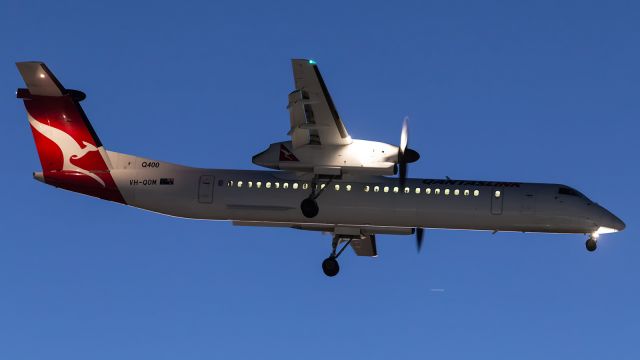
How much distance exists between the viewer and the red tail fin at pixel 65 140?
113 ft

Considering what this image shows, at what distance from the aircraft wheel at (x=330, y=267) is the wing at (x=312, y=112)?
16.7ft

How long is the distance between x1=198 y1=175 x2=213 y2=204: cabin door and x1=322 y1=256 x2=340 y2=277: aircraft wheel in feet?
15.6

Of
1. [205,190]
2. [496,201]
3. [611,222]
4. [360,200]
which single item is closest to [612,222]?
[611,222]

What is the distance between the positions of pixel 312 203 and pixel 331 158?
1670mm

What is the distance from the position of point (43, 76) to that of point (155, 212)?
6.06m

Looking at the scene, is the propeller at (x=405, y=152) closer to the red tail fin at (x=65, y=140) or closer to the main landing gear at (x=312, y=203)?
the main landing gear at (x=312, y=203)

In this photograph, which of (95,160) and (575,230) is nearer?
(575,230)

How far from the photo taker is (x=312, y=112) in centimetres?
3073

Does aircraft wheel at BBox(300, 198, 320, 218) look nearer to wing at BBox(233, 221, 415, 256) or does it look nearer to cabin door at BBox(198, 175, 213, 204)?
wing at BBox(233, 221, 415, 256)

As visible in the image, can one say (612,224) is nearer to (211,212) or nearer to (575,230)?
(575,230)

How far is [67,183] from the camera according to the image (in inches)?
1355

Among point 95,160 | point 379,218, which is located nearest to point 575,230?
point 379,218

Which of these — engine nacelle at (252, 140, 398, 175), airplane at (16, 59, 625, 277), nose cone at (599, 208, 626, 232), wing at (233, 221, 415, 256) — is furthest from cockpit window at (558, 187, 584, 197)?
engine nacelle at (252, 140, 398, 175)

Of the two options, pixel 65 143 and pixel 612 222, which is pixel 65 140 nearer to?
pixel 65 143
